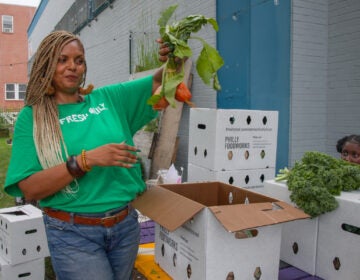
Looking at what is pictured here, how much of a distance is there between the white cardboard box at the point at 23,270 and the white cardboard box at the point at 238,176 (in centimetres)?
173

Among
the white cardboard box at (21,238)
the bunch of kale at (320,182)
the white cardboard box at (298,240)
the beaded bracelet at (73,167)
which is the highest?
the beaded bracelet at (73,167)

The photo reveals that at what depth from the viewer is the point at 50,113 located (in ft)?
5.87

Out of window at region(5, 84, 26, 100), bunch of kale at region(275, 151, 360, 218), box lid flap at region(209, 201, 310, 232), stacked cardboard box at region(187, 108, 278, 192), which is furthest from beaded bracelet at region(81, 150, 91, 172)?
window at region(5, 84, 26, 100)

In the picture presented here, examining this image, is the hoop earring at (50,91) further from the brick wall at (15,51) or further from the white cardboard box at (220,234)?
the brick wall at (15,51)

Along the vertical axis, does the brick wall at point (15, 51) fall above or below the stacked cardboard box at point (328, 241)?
above

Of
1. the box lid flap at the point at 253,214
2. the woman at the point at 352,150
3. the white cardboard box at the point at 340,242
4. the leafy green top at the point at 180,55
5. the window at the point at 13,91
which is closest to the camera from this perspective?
the box lid flap at the point at 253,214

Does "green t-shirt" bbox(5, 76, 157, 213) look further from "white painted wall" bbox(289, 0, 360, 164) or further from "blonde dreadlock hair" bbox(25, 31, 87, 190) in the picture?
"white painted wall" bbox(289, 0, 360, 164)

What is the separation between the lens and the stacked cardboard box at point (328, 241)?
174 centimetres

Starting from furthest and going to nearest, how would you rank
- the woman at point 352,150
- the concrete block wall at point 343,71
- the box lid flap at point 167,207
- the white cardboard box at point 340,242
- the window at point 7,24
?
the window at point 7,24, the concrete block wall at point 343,71, the woman at point 352,150, the white cardboard box at point 340,242, the box lid flap at point 167,207

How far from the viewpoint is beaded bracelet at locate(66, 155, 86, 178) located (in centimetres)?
164

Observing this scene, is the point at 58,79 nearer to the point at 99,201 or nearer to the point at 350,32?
the point at 99,201

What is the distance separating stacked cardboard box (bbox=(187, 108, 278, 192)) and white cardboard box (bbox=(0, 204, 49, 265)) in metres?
1.61

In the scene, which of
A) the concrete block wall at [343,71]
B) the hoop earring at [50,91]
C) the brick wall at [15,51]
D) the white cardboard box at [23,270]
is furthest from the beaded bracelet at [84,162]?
the brick wall at [15,51]

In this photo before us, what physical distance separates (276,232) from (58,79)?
4.15ft
